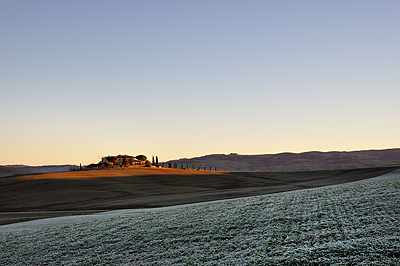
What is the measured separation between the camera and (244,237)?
49.7 ft

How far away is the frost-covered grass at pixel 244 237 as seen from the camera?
37.6 feet

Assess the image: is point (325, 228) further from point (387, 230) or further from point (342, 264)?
point (342, 264)

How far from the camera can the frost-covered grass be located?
11453 millimetres

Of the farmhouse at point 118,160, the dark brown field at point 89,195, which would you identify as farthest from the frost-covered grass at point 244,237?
the farmhouse at point 118,160

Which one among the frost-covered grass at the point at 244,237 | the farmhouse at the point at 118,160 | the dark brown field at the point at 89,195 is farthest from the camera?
the farmhouse at the point at 118,160

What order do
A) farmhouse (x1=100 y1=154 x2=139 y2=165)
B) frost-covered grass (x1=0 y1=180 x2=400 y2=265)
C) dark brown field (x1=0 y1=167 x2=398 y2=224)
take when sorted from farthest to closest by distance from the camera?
1. farmhouse (x1=100 y1=154 x2=139 y2=165)
2. dark brown field (x1=0 y1=167 x2=398 y2=224)
3. frost-covered grass (x1=0 y1=180 x2=400 y2=265)

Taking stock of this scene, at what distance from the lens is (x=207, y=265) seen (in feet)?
40.0

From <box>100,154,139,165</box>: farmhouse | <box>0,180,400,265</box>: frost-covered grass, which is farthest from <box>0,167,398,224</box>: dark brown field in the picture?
<box>100,154,139,165</box>: farmhouse

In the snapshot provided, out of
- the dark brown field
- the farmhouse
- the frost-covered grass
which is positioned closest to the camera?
the frost-covered grass

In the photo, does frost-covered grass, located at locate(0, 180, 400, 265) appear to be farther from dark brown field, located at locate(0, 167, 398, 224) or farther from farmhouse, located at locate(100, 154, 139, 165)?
farmhouse, located at locate(100, 154, 139, 165)

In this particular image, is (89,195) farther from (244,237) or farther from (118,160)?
(118,160)

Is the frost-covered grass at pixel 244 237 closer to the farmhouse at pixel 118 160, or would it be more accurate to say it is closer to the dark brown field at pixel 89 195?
the dark brown field at pixel 89 195

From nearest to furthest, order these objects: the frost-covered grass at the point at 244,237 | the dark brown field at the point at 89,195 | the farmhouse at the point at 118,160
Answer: the frost-covered grass at the point at 244,237, the dark brown field at the point at 89,195, the farmhouse at the point at 118,160

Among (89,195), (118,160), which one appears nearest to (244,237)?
(89,195)
